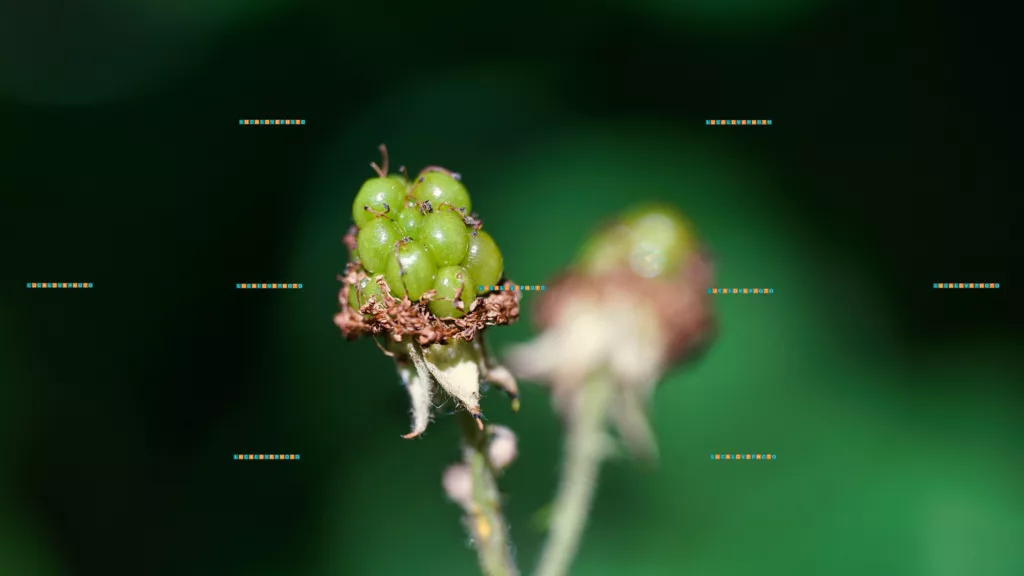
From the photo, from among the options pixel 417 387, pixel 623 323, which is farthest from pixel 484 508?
pixel 623 323

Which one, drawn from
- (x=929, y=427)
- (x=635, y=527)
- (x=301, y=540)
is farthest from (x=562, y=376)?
(x=929, y=427)

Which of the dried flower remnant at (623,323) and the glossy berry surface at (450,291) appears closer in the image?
the glossy berry surface at (450,291)

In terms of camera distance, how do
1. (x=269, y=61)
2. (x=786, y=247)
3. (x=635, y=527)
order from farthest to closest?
(x=786, y=247), (x=269, y=61), (x=635, y=527)

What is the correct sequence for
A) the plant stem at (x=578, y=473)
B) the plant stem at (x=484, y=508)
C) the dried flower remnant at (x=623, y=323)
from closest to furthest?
1. the plant stem at (x=484, y=508)
2. the plant stem at (x=578, y=473)
3. the dried flower remnant at (x=623, y=323)

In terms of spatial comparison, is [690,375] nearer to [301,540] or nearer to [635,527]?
[635,527]

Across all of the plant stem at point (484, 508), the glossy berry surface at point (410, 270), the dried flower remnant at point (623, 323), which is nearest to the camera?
the glossy berry surface at point (410, 270)

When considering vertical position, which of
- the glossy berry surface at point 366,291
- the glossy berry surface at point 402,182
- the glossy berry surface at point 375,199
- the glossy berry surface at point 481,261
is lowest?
the glossy berry surface at point 366,291

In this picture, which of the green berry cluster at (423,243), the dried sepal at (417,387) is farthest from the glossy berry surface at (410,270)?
the dried sepal at (417,387)

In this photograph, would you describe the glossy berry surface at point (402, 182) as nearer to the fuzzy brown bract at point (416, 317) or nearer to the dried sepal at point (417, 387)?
the fuzzy brown bract at point (416, 317)
